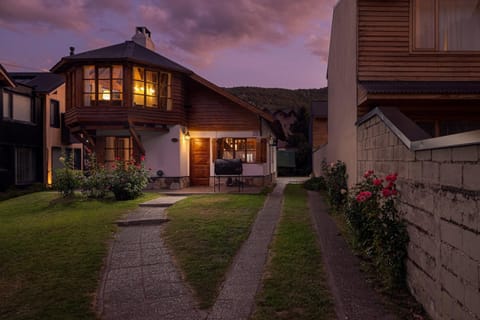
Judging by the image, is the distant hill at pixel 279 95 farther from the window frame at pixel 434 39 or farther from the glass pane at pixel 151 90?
the window frame at pixel 434 39

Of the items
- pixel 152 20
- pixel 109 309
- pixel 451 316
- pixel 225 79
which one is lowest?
pixel 109 309

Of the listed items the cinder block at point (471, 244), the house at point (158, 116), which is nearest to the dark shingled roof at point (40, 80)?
the house at point (158, 116)

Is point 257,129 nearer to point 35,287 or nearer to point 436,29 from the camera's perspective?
point 436,29

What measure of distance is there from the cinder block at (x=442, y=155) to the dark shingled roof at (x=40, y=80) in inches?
720

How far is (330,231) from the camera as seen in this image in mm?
6453

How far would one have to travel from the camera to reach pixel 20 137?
627 inches

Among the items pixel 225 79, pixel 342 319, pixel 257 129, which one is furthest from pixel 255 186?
pixel 225 79

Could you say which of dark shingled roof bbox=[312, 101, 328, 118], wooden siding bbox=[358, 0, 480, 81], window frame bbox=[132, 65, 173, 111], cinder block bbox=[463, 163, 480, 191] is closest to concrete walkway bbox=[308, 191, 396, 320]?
cinder block bbox=[463, 163, 480, 191]

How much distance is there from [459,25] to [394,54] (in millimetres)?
1790

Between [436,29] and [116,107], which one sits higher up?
[436,29]

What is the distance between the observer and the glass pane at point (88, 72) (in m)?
13.6

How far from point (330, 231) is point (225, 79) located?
76.5 meters

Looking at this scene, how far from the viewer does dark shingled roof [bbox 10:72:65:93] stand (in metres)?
17.6

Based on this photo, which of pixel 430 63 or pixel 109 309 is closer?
pixel 109 309
